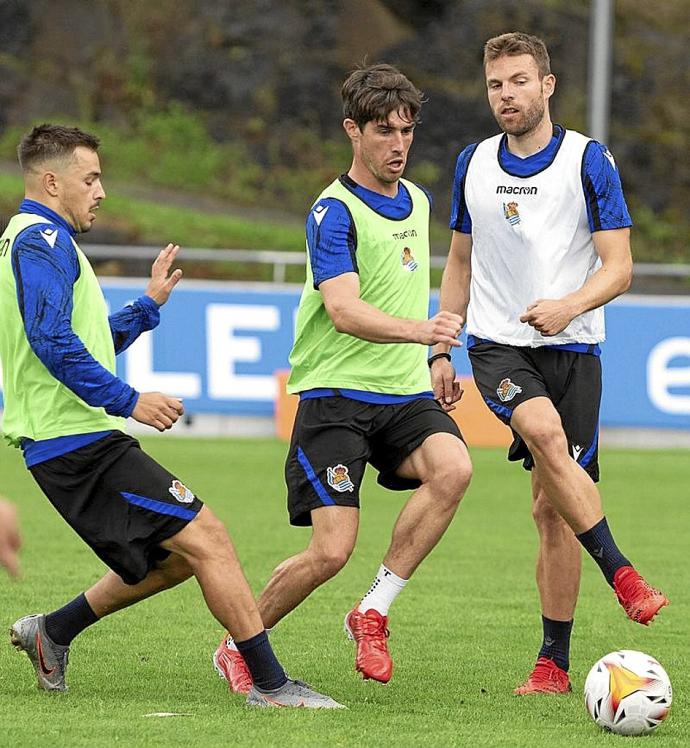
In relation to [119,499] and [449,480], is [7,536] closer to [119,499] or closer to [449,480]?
[119,499]

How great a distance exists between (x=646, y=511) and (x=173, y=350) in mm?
5525

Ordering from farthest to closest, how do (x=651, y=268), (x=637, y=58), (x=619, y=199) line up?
1. (x=637, y=58)
2. (x=651, y=268)
3. (x=619, y=199)

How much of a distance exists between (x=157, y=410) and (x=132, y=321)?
1.06 metres

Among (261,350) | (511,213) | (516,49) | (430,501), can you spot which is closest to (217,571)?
(430,501)

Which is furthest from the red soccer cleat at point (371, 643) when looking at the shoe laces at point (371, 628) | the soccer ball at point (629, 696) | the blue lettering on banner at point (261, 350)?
the blue lettering on banner at point (261, 350)

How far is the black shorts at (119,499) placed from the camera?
601 centimetres

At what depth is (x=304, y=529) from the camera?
1154 centimetres

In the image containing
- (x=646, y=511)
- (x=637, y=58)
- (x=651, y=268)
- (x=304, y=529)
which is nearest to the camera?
(x=304, y=529)

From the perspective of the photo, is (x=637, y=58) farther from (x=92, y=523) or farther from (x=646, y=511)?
(x=92, y=523)

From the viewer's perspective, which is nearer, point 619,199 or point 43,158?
point 43,158

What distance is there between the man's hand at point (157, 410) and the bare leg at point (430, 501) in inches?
45.9

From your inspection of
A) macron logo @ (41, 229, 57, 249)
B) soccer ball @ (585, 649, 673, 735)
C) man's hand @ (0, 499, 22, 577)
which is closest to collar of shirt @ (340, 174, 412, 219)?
macron logo @ (41, 229, 57, 249)

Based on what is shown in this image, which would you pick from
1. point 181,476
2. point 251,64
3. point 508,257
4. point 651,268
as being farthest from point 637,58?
point 508,257

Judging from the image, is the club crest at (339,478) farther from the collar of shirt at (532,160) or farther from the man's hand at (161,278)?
the collar of shirt at (532,160)
